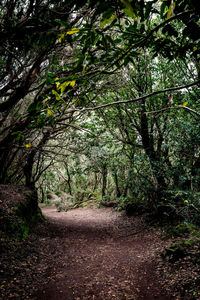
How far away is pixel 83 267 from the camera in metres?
4.84

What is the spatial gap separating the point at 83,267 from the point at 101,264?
0.51 metres

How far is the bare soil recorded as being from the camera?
355cm

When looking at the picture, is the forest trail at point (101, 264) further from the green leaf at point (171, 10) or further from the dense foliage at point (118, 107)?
the green leaf at point (171, 10)

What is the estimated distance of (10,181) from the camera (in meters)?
9.13

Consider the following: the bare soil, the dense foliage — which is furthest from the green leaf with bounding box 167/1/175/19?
the bare soil

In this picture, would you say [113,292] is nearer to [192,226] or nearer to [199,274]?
[199,274]

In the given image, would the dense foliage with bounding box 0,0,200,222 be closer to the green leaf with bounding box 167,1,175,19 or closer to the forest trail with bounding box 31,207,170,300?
the forest trail with bounding box 31,207,170,300

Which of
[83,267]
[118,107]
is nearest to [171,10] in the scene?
[83,267]

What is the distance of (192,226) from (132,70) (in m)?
6.11

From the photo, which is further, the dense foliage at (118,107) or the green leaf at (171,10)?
the dense foliage at (118,107)

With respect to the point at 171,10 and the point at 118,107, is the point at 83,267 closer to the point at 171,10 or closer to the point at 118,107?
the point at 171,10

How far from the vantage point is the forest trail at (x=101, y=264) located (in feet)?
11.8

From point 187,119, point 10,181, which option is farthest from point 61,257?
point 187,119

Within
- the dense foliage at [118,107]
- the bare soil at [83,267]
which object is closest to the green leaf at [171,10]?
the dense foliage at [118,107]
